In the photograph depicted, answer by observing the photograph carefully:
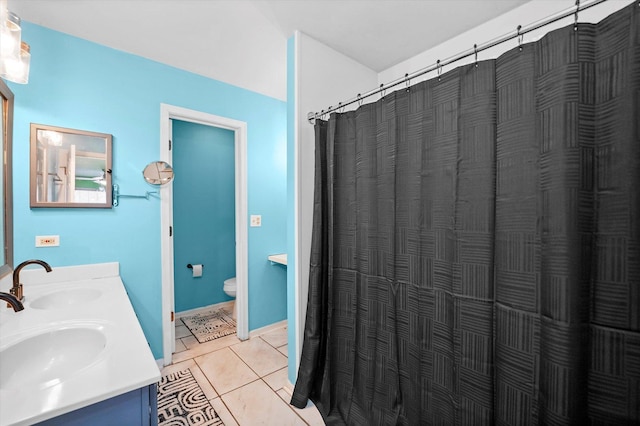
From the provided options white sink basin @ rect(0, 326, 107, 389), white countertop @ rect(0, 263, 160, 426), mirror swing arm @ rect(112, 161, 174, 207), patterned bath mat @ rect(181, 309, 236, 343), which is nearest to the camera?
white countertop @ rect(0, 263, 160, 426)

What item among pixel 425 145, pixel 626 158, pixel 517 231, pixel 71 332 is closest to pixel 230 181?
pixel 71 332

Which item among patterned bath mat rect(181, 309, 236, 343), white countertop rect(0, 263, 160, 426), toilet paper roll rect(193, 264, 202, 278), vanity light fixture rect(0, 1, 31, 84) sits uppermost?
vanity light fixture rect(0, 1, 31, 84)

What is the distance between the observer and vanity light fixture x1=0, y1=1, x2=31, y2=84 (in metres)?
0.98

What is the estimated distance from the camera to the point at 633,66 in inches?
27.9

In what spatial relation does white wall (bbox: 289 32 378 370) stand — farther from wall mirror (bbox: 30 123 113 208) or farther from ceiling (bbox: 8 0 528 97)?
wall mirror (bbox: 30 123 113 208)

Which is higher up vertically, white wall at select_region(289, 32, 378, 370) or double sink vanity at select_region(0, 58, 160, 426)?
white wall at select_region(289, 32, 378, 370)

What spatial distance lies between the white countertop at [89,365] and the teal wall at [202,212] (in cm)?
165

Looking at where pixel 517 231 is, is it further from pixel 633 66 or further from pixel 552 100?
pixel 633 66

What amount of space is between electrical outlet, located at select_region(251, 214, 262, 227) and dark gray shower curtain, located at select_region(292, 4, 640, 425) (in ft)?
4.49

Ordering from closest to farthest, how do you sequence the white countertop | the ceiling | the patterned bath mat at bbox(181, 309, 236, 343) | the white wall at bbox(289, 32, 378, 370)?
the white countertop → the ceiling → the white wall at bbox(289, 32, 378, 370) → the patterned bath mat at bbox(181, 309, 236, 343)

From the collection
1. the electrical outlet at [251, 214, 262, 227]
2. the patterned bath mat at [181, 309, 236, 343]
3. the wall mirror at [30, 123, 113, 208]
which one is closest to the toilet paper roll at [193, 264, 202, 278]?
the patterned bath mat at [181, 309, 236, 343]

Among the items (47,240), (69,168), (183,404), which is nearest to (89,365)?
(183,404)

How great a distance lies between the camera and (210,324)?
2.99 m

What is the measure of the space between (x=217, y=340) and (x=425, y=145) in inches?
102
